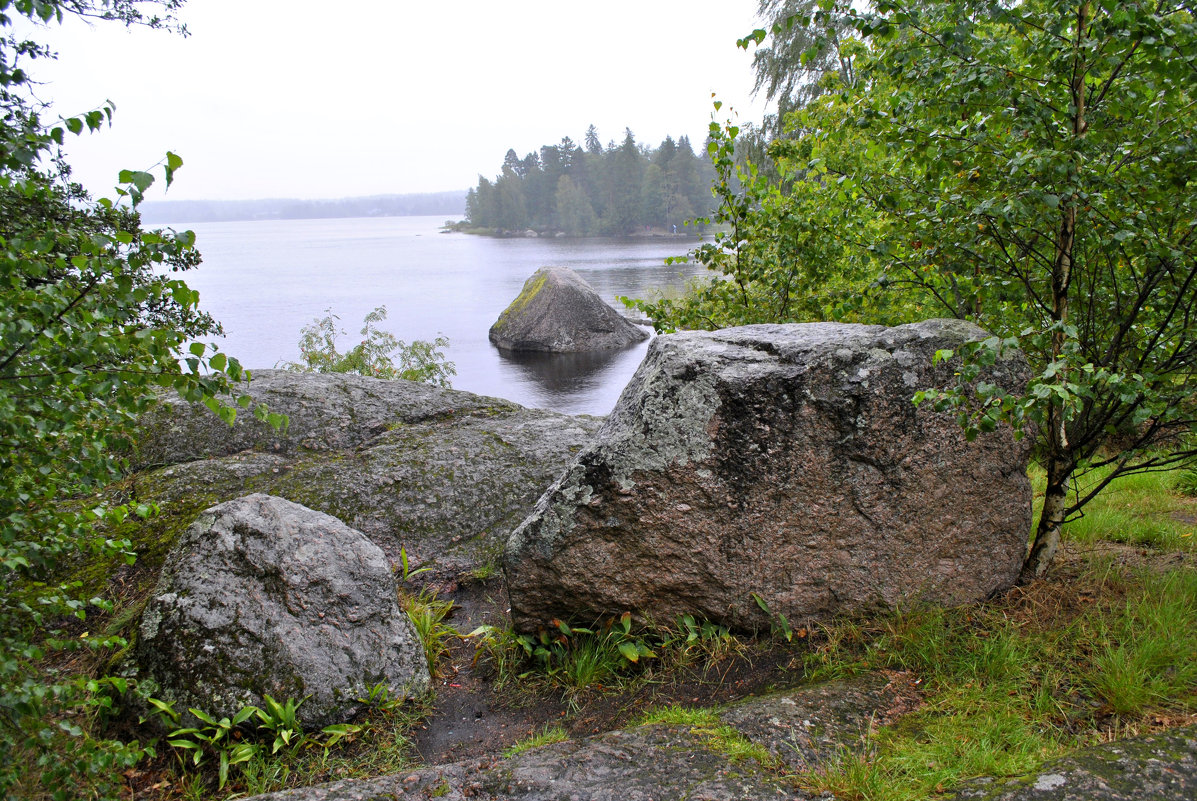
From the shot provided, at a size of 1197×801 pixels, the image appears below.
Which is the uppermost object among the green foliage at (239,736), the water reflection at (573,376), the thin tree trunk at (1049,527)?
the thin tree trunk at (1049,527)

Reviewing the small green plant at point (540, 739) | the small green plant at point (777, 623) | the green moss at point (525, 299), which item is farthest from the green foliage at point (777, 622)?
the green moss at point (525, 299)

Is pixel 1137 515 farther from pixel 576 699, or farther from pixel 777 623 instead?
pixel 576 699

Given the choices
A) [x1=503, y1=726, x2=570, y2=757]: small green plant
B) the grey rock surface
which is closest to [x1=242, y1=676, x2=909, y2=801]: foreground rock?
[x1=503, y1=726, x2=570, y2=757]: small green plant

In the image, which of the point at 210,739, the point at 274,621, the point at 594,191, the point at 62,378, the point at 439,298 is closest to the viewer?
the point at 62,378

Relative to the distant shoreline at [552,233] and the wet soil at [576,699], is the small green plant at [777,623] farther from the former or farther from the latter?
the distant shoreline at [552,233]

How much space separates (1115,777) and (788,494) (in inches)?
74.4

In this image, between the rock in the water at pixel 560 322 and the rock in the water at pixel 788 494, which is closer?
the rock in the water at pixel 788 494

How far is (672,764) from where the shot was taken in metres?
3.15

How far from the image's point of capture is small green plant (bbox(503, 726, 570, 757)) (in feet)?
11.4

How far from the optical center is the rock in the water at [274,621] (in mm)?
3758

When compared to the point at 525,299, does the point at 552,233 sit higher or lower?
higher

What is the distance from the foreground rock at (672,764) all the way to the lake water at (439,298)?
9.90 metres

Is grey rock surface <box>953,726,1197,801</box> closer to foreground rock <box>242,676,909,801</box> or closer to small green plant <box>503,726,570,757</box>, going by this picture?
foreground rock <box>242,676,909,801</box>

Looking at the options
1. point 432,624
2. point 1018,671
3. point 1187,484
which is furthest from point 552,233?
point 1018,671
